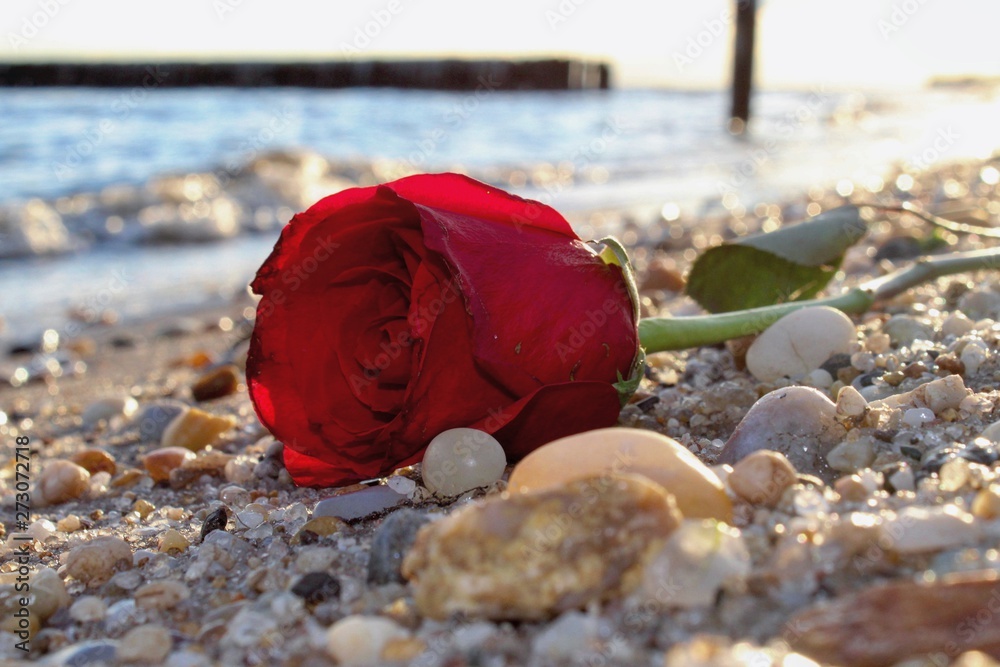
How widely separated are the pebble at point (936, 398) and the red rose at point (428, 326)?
49 centimetres

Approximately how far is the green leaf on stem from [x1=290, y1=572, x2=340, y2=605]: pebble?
1070 millimetres

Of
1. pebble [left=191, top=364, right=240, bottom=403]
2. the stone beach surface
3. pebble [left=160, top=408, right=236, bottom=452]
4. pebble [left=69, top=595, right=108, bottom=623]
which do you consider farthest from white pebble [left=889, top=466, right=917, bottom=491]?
pebble [left=191, top=364, right=240, bottom=403]

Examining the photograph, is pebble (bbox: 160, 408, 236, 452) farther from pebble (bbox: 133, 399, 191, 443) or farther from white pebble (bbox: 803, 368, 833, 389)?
white pebble (bbox: 803, 368, 833, 389)

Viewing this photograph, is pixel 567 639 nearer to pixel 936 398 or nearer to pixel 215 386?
pixel 936 398

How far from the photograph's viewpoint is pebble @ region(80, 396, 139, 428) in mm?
2838

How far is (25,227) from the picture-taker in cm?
670

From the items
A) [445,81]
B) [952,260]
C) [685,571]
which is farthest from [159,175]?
[445,81]

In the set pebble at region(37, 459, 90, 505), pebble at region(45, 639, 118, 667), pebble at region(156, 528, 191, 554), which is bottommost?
pebble at region(37, 459, 90, 505)

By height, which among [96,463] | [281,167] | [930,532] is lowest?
[281,167]

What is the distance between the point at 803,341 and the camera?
1754 millimetres

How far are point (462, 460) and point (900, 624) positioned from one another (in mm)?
670

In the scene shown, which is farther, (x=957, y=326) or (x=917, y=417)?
(x=957, y=326)

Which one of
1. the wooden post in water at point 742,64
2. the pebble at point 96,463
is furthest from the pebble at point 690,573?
the wooden post in water at point 742,64

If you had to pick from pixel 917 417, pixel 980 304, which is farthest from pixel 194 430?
pixel 980 304
